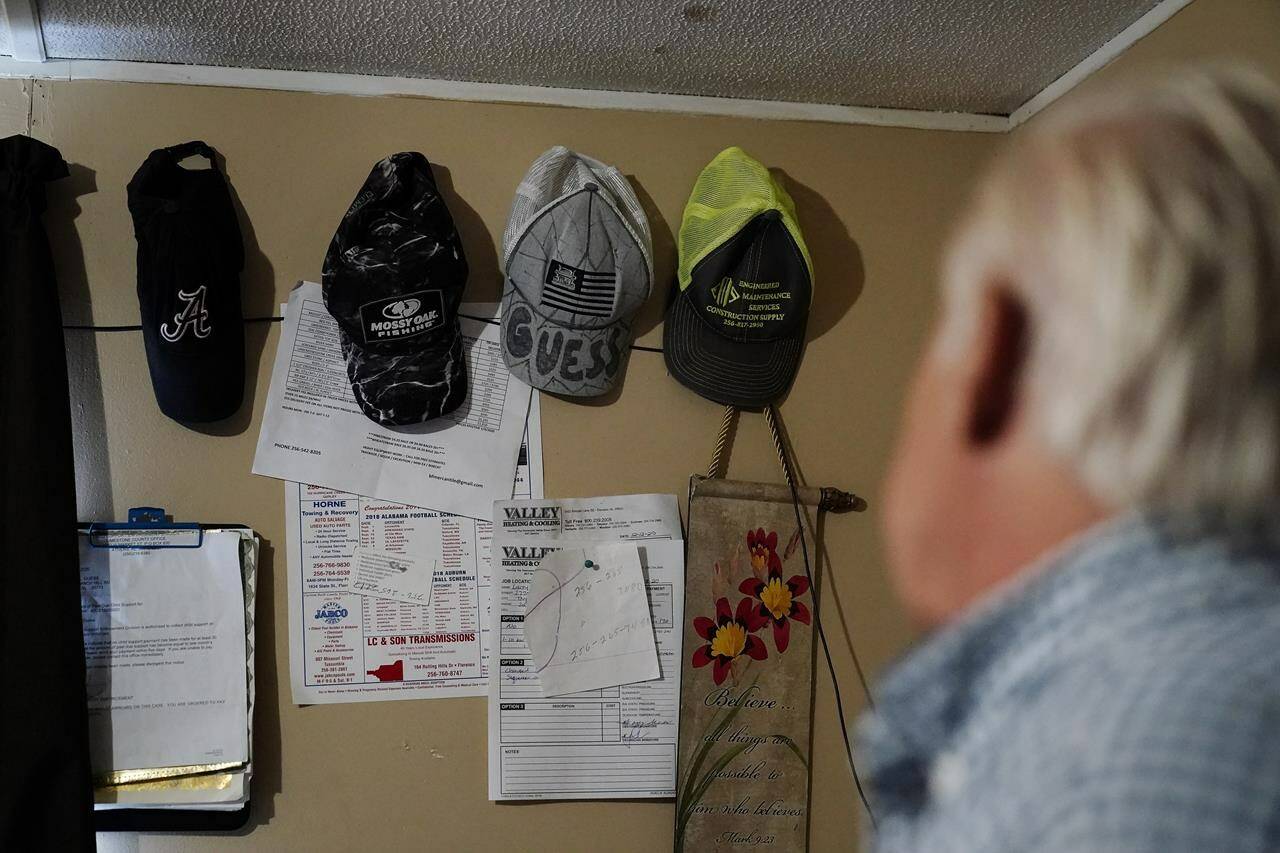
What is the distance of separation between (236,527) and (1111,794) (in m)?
1.08

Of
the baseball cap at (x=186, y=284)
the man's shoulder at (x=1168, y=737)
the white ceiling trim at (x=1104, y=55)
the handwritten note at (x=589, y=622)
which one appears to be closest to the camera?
the man's shoulder at (x=1168, y=737)

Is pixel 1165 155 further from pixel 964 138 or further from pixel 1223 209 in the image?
pixel 964 138

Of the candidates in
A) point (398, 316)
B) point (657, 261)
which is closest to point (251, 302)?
point (398, 316)

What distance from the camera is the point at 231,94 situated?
47.3 inches

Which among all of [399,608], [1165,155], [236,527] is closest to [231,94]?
[236,527]

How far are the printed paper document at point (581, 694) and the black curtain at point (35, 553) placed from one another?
1.54ft

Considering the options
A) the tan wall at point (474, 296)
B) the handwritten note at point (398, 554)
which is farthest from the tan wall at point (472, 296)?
the handwritten note at point (398, 554)

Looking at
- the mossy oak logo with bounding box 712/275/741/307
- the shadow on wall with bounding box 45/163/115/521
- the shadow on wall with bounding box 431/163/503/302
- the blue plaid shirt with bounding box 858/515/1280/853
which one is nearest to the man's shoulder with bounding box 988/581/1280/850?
the blue plaid shirt with bounding box 858/515/1280/853

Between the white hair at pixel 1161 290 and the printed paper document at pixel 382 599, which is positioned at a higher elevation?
the white hair at pixel 1161 290

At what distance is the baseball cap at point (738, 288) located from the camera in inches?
47.2

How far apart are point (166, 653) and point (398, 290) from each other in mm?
514

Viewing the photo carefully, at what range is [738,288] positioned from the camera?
3.97ft

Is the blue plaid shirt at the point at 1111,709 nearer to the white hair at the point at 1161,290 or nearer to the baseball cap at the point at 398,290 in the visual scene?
the white hair at the point at 1161,290

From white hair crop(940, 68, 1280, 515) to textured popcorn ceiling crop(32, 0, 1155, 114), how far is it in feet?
2.28
